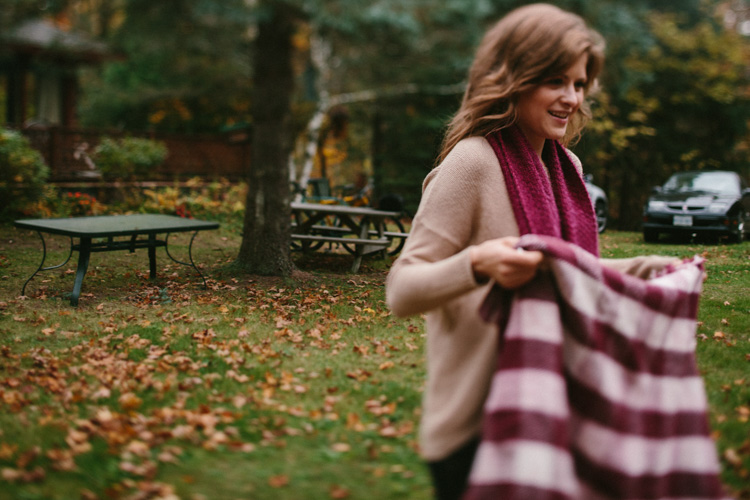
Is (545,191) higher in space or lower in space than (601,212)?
higher

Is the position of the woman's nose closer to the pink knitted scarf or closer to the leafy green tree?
the pink knitted scarf

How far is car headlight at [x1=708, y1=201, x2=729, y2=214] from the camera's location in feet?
45.6

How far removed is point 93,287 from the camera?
8445 mm

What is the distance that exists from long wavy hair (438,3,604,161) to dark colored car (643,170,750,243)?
44.4 ft

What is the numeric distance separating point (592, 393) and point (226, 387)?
391 cm

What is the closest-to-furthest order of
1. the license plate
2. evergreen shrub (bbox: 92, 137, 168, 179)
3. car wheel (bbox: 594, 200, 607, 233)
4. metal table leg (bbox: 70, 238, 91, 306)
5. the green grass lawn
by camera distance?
1. the green grass lawn
2. metal table leg (bbox: 70, 238, 91, 306)
3. the license plate
4. evergreen shrub (bbox: 92, 137, 168, 179)
5. car wheel (bbox: 594, 200, 607, 233)

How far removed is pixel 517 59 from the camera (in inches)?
73.4

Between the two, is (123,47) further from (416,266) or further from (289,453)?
(416,266)

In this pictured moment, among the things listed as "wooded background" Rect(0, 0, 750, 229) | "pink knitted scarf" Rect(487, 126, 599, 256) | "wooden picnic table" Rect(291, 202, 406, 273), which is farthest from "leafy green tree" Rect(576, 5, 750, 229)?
"pink knitted scarf" Rect(487, 126, 599, 256)

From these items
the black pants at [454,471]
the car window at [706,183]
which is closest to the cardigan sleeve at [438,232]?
the black pants at [454,471]

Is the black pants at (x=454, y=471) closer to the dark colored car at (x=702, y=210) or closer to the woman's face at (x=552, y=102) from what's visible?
the woman's face at (x=552, y=102)

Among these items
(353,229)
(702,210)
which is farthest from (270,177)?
(702,210)

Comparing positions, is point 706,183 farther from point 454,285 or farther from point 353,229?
point 454,285

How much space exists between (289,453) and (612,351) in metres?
2.80
